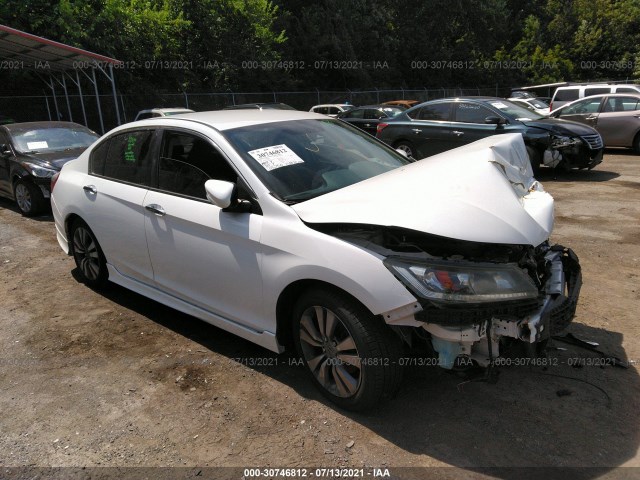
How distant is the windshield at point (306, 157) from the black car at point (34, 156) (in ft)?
18.4

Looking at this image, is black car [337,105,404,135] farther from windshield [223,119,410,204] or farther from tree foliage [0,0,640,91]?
windshield [223,119,410,204]

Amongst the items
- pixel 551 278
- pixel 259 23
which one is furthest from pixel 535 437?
pixel 259 23

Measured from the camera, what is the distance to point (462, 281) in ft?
8.09

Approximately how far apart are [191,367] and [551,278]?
7.93ft

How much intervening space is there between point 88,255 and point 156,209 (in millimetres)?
1490

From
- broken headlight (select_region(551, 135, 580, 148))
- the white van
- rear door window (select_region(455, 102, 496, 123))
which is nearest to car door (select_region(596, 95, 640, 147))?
the white van

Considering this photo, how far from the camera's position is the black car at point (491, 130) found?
9.31 m

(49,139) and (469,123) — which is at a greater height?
(49,139)

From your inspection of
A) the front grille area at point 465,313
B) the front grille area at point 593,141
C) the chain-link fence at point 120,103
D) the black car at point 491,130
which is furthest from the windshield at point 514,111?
the chain-link fence at point 120,103

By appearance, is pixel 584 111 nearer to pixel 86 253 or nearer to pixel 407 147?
pixel 407 147

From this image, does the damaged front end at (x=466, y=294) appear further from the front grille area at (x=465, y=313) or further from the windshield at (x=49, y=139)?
the windshield at (x=49, y=139)

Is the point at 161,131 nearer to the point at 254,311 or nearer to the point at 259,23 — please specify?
the point at 254,311

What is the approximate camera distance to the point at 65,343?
3.94 meters

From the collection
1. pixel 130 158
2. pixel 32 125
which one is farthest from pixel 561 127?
pixel 32 125
